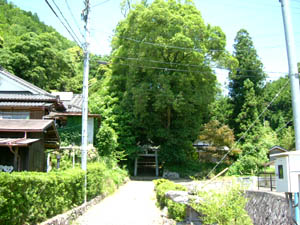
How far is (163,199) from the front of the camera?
13.1 m

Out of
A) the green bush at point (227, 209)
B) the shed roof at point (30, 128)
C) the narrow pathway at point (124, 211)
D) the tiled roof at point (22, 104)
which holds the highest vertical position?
the tiled roof at point (22, 104)

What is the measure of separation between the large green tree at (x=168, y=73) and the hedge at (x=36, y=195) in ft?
49.9

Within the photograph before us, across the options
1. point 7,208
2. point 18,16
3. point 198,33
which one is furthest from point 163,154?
point 18,16

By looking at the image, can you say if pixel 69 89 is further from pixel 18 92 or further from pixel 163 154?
pixel 18 92

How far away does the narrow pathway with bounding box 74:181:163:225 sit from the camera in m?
11.0

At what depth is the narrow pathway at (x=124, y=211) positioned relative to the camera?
11.0 m

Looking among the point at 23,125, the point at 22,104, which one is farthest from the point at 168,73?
the point at 23,125

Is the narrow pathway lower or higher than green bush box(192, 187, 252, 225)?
lower

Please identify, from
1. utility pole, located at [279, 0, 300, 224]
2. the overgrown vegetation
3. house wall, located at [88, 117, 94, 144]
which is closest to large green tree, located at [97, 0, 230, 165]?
house wall, located at [88, 117, 94, 144]

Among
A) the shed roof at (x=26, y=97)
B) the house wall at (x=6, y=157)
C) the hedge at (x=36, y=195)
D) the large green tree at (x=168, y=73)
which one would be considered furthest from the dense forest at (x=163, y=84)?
the hedge at (x=36, y=195)

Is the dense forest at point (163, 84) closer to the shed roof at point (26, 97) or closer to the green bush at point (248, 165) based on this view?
the green bush at point (248, 165)

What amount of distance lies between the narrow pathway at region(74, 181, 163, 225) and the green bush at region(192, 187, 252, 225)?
435 cm

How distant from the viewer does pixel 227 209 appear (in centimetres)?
695

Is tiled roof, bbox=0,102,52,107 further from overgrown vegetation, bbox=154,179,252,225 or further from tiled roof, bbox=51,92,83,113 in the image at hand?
overgrown vegetation, bbox=154,179,252,225
